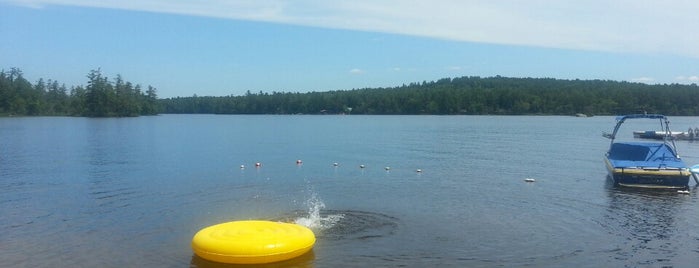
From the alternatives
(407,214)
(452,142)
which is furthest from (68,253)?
(452,142)

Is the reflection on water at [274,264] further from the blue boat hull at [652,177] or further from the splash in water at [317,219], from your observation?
the blue boat hull at [652,177]

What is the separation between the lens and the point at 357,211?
2602cm

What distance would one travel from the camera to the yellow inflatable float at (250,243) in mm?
17375

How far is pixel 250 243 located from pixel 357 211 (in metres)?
9.12

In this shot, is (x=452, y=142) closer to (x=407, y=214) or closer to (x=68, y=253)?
(x=407, y=214)

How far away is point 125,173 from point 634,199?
30755mm

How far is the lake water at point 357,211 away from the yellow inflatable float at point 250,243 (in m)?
0.48

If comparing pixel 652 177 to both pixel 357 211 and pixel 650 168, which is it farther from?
pixel 357 211

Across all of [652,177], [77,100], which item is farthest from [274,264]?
[77,100]

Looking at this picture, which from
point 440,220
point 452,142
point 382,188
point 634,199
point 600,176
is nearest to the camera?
point 440,220

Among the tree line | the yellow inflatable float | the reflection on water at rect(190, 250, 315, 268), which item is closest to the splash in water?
the reflection on water at rect(190, 250, 315, 268)

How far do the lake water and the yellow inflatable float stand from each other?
1.57 ft

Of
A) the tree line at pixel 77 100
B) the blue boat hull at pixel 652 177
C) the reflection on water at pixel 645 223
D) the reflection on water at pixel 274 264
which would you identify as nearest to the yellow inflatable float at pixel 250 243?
the reflection on water at pixel 274 264

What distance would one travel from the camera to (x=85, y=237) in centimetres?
2153
